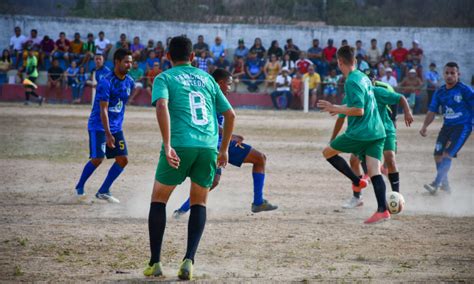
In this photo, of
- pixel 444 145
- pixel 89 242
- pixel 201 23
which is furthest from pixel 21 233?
pixel 201 23

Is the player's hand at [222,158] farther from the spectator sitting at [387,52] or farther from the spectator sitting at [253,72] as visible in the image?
the spectator sitting at [387,52]

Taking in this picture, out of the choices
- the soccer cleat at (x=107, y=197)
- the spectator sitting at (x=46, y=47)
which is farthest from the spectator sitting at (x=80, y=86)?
the soccer cleat at (x=107, y=197)

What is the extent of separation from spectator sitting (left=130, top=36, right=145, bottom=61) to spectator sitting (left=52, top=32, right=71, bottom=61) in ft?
8.25

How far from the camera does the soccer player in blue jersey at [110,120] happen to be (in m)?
9.34

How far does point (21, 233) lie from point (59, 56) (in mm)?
21116

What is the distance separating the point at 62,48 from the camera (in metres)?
Answer: 27.9

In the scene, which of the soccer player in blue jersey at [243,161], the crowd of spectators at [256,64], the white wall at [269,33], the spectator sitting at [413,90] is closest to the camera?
the soccer player in blue jersey at [243,161]

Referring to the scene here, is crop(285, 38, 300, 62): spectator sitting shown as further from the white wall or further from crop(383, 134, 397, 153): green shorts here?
crop(383, 134, 397, 153): green shorts

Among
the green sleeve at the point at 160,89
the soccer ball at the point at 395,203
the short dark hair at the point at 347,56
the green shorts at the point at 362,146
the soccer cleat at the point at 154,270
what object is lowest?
the soccer ball at the point at 395,203

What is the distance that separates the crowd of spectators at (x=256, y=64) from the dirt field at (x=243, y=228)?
1107cm

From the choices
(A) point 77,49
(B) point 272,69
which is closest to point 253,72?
(B) point 272,69

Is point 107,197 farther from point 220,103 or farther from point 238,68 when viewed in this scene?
point 238,68

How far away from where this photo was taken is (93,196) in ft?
33.3

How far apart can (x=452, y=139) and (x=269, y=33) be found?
1886cm
